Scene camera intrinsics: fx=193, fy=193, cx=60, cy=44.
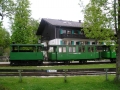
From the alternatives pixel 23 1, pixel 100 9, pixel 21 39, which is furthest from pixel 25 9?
pixel 100 9

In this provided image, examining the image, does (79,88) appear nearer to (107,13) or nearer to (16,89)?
(16,89)

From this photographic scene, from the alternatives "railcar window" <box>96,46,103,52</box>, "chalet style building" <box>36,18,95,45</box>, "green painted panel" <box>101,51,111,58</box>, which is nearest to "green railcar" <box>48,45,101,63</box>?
"railcar window" <box>96,46,103,52</box>

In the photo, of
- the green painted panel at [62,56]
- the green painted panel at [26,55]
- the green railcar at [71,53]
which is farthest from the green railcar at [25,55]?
the green painted panel at [62,56]

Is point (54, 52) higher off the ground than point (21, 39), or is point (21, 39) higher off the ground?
point (21, 39)

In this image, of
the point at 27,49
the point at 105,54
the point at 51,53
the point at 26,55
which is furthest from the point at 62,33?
the point at 26,55

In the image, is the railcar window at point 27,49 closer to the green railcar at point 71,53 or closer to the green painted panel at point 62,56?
the green railcar at point 71,53

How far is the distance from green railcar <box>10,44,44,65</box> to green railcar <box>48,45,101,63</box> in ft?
5.05

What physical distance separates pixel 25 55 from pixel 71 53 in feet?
18.0

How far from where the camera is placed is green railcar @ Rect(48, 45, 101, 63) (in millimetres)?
22844

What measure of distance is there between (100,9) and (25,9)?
21.8m

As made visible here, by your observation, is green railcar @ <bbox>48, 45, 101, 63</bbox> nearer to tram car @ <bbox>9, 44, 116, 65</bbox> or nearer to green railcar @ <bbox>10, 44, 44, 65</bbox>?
tram car @ <bbox>9, 44, 116, 65</bbox>

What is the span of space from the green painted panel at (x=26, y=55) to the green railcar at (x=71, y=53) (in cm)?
165

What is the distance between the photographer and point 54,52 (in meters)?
22.9

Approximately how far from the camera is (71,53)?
23266 millimetres
